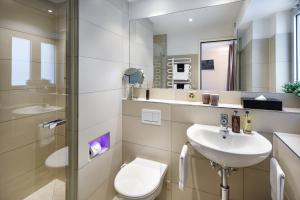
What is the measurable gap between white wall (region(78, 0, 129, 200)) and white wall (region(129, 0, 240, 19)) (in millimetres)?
126

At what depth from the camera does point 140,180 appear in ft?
4.73

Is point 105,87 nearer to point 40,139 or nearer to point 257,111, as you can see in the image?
point 40,139

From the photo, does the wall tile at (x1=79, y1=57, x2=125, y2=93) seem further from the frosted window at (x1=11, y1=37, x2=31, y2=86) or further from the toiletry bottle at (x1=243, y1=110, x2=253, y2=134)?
the toiletry bottle at (x1=243, y1=110, x2=253, y2=134)

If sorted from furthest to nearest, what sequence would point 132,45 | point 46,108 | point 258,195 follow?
point 132,45 < point 46,108 < point 258,195

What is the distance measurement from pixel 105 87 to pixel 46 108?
0.57 meters

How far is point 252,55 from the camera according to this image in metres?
1.59

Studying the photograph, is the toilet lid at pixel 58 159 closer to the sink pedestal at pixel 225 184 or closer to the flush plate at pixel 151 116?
the flush plate at pixel 151 116

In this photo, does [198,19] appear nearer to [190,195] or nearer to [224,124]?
[224,124]

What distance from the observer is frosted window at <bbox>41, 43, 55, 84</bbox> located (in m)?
1.46

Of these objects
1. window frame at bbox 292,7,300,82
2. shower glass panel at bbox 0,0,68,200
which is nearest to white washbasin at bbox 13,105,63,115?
shower glass panel at bbox 0,0,68,200

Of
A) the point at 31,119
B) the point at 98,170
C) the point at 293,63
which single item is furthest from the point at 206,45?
the point at 31,119

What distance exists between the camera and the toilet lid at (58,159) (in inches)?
55.9

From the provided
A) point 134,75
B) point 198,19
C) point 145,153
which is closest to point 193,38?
point 198,19

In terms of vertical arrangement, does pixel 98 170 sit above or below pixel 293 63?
below
